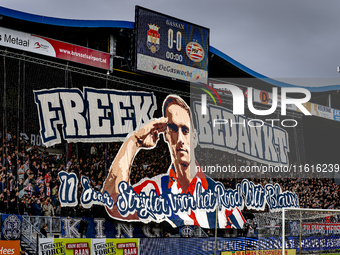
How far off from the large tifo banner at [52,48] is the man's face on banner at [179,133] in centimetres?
392

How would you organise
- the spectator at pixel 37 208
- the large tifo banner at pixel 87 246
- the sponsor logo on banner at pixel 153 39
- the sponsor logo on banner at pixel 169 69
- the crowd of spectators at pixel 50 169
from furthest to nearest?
the sponsor logo on banner at pixel 153 39 → the sponsor logo on banner at pixel 169 69 → the spectator at pixel 37 208 → the crowd of spectators at pixel 50 169 → the large tifo banner at pixel 87 246

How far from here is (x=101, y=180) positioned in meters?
18.4

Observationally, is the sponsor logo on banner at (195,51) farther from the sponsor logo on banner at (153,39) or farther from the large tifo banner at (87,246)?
the large tifo banner at (87,246)

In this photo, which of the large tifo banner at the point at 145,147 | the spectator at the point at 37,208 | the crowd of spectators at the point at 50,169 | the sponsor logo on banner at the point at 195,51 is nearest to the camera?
the crowd of spectators at the point at 50,169

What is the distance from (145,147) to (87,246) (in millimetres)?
5483

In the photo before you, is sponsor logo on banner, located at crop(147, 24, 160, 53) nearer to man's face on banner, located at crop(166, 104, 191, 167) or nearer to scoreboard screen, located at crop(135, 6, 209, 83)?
scoreboard screen, located at crop(135, 6, 209, 83)

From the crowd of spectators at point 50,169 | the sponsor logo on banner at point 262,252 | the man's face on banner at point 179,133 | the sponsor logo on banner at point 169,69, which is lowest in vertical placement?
the sponsor logo on banner at point 262,252

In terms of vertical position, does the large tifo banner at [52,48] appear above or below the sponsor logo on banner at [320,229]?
above

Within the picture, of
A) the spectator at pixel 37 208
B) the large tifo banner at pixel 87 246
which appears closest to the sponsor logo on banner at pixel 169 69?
the spectator at pixel 37 208

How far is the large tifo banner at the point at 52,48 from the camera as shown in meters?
16.6

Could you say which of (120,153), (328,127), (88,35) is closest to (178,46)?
(88,35)

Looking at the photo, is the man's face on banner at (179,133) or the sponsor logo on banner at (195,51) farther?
the sponsor logo on banner at (195,51)

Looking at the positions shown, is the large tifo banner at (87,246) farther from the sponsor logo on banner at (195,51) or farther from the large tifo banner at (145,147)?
the sponsor logo on banner at (195,51)

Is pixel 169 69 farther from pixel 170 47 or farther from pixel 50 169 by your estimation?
pixel 50 169
